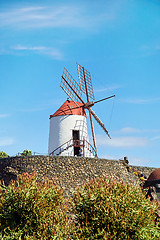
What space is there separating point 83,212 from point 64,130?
18.4 meters

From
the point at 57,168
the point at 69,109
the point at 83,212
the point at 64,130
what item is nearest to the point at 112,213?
the point at 83,212

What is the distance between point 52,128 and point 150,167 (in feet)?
37.0

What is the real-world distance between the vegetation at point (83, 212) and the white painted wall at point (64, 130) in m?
14.9

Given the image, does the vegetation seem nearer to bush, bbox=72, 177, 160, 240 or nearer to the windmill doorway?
bush, bbox=72, 177, 160, 240

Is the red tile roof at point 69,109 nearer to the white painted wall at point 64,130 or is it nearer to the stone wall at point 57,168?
the white painted wall at point 64,130

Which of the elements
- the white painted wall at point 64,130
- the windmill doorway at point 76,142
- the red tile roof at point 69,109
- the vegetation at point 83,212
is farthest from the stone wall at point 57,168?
the vegetation at point 83,212

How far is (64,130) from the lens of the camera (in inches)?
1120

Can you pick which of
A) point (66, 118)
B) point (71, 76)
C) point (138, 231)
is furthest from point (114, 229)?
point (71, 76)

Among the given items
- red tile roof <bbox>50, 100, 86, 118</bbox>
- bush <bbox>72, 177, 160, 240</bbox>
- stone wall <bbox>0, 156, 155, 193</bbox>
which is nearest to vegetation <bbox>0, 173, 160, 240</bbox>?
bush <bbox>72, 177, 160, 240</bbox>

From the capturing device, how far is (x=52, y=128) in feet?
96.6

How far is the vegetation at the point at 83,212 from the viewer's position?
9516 millimetres

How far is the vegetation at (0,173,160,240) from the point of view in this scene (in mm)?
9516

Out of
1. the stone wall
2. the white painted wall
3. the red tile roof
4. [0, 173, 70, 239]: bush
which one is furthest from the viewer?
the red tile roof

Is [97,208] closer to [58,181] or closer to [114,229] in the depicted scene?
[114,229]
